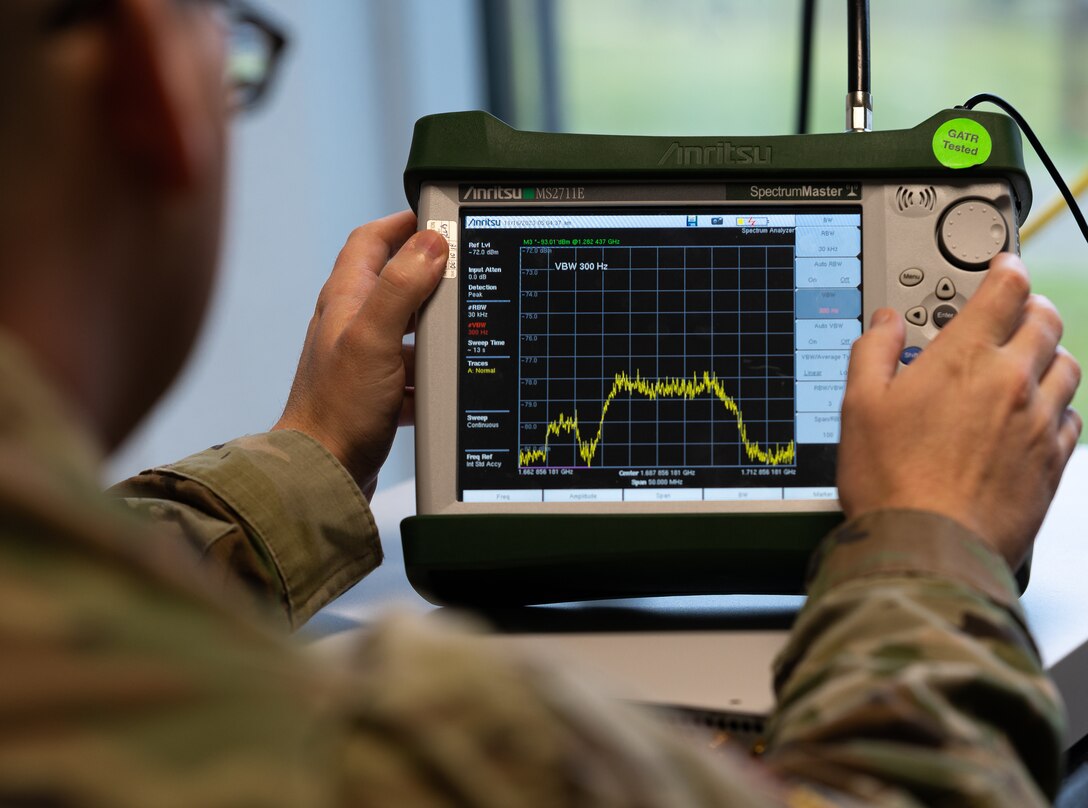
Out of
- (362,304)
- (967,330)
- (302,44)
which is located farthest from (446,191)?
(302,44)

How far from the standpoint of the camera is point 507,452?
34.6 inches

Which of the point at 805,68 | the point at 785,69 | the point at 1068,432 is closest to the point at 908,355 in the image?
the point at 1068,432

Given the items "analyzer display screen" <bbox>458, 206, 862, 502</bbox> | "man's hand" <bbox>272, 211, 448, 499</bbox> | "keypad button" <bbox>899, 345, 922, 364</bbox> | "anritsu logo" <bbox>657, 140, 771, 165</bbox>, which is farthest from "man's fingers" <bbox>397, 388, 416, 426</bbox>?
"keypad button" <bbox>899, 345, 922, 364</bbox>

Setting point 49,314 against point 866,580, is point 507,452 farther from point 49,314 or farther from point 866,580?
point 49,314

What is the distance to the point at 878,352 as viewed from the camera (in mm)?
787

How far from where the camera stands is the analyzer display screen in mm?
871

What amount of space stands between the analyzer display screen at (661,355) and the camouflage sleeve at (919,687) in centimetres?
25

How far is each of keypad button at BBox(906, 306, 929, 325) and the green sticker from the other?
0.11 metres

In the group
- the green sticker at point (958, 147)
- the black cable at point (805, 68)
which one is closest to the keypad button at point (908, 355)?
the green sticker at point (958, 147)

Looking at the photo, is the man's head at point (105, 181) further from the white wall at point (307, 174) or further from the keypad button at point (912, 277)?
the white wall at point (307, 174)

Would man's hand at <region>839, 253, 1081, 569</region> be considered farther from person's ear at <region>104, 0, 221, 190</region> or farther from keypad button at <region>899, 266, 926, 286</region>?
person's ear at <region>104, 0, 221, 190</region>

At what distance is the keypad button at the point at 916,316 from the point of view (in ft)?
2.88

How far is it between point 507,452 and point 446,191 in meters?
0.20

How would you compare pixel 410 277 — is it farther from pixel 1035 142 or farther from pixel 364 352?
pixel 1035 142
